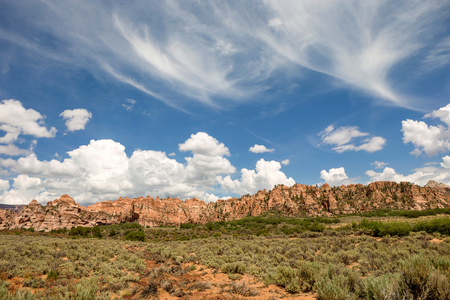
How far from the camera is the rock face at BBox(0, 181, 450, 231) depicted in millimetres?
90938

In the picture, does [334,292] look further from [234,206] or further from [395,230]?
[234,206]

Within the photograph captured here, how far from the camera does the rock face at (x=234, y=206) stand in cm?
9094

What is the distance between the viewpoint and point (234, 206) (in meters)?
123

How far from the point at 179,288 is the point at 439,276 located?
30.4 feet

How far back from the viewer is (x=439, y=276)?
5117 millimetres

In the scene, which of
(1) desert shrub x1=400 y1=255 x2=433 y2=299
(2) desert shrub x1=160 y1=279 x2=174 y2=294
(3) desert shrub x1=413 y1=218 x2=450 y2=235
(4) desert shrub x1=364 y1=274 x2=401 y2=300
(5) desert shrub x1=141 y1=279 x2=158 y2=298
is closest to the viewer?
(4) desert shrub x1=364 y1=274 x2=401 y2=300

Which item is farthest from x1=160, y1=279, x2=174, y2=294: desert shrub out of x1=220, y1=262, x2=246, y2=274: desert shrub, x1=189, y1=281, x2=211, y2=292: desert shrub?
x1=220, y1=262, x2=246, y2=274: desert shrub

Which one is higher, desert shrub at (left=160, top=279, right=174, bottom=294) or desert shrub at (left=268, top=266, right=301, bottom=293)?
desert shrub at (left=268, top=266, right=301, bottom=293)

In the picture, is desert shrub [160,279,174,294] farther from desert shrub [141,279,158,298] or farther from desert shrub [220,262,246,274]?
desert shrub [220,262,246,274]

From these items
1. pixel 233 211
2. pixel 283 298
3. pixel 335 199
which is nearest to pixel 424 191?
pixel 335 199

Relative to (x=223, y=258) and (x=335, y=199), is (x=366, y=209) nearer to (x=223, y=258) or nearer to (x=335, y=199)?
(x=335, y=199)

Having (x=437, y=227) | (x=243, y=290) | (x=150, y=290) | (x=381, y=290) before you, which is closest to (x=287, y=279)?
(x=243, y=290)

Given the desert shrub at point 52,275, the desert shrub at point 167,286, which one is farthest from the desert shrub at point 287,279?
the desert shrub at point 52,275

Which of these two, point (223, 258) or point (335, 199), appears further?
point (335, 199)
